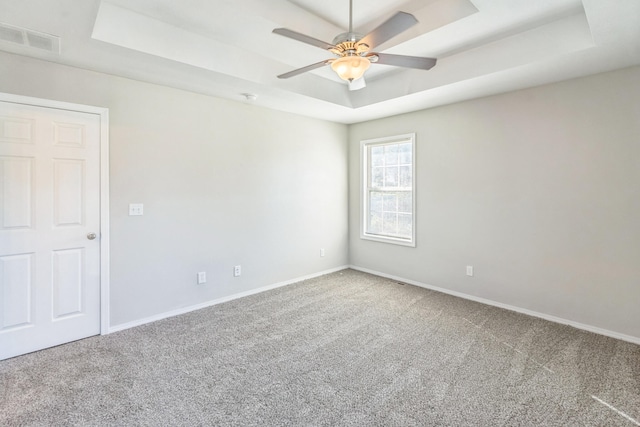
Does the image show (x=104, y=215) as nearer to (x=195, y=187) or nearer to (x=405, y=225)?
(x=195, y=187)

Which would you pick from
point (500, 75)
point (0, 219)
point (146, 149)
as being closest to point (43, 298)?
point (0, 219)

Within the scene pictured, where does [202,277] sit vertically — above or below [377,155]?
below

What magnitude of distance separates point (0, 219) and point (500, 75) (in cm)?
449

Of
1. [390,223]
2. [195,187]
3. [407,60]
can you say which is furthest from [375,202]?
[407,60]

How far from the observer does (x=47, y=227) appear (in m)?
2.65

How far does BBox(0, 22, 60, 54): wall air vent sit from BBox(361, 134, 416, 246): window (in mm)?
3759

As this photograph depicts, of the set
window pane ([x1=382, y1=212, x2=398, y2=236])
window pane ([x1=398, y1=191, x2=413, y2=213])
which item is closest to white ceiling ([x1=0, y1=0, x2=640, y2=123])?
window pane ([x1=398, y1=191, x2=413, y2=213])

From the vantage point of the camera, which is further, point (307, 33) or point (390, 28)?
point (307, 33)

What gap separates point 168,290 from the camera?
3.30m

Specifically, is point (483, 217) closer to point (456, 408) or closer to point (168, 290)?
point (456, 408)

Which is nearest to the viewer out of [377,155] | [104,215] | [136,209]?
[104,215]

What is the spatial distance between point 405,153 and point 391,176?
1.33 ft

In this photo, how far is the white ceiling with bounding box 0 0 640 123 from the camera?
213 centimetres

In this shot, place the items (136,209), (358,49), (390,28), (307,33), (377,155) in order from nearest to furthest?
(390,28) → (358,49) → (307,33) → (136,209) → (377,155)
